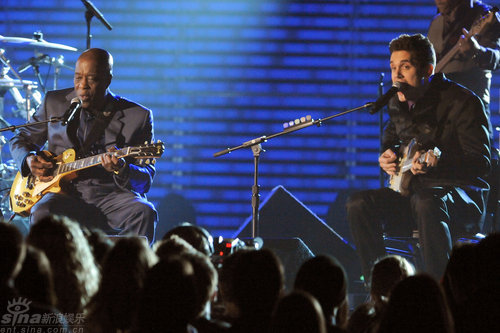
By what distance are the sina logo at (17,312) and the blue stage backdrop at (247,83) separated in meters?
6.23

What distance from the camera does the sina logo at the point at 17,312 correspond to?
6.78 feet

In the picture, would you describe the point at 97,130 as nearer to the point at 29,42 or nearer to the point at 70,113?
the point at 70,113

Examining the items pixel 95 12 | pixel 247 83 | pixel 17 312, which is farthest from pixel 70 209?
pixel 17 312

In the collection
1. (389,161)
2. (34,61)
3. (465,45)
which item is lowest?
(389,161)

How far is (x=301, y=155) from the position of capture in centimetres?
843

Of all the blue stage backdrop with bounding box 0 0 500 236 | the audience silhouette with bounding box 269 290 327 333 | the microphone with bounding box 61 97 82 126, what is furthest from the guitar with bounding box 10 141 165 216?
the audience silhouette with bounding box 269 290 327 333

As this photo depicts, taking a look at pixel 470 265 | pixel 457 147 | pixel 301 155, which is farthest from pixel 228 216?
pixel 470 265

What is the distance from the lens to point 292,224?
6.95 metres

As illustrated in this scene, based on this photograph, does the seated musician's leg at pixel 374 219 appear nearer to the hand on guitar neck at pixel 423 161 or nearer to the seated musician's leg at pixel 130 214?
the hand on guitar neck at pixel 423 161

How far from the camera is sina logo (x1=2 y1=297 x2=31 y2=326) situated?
2067mm

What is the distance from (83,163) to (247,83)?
301cm

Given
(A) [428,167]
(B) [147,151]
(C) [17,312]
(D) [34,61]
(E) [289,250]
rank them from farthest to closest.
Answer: (D) [34,61] → (B) [147,151] → (E) [289,250] → (A) [428,167] → (C) [17,312]

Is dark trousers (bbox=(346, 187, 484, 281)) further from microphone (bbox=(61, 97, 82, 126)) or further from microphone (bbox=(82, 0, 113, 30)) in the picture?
microphone (bbox=(82, 0, 113, 30))

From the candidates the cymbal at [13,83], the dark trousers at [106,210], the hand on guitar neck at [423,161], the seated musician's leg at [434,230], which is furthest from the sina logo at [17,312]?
the cymbal at [13,83]
